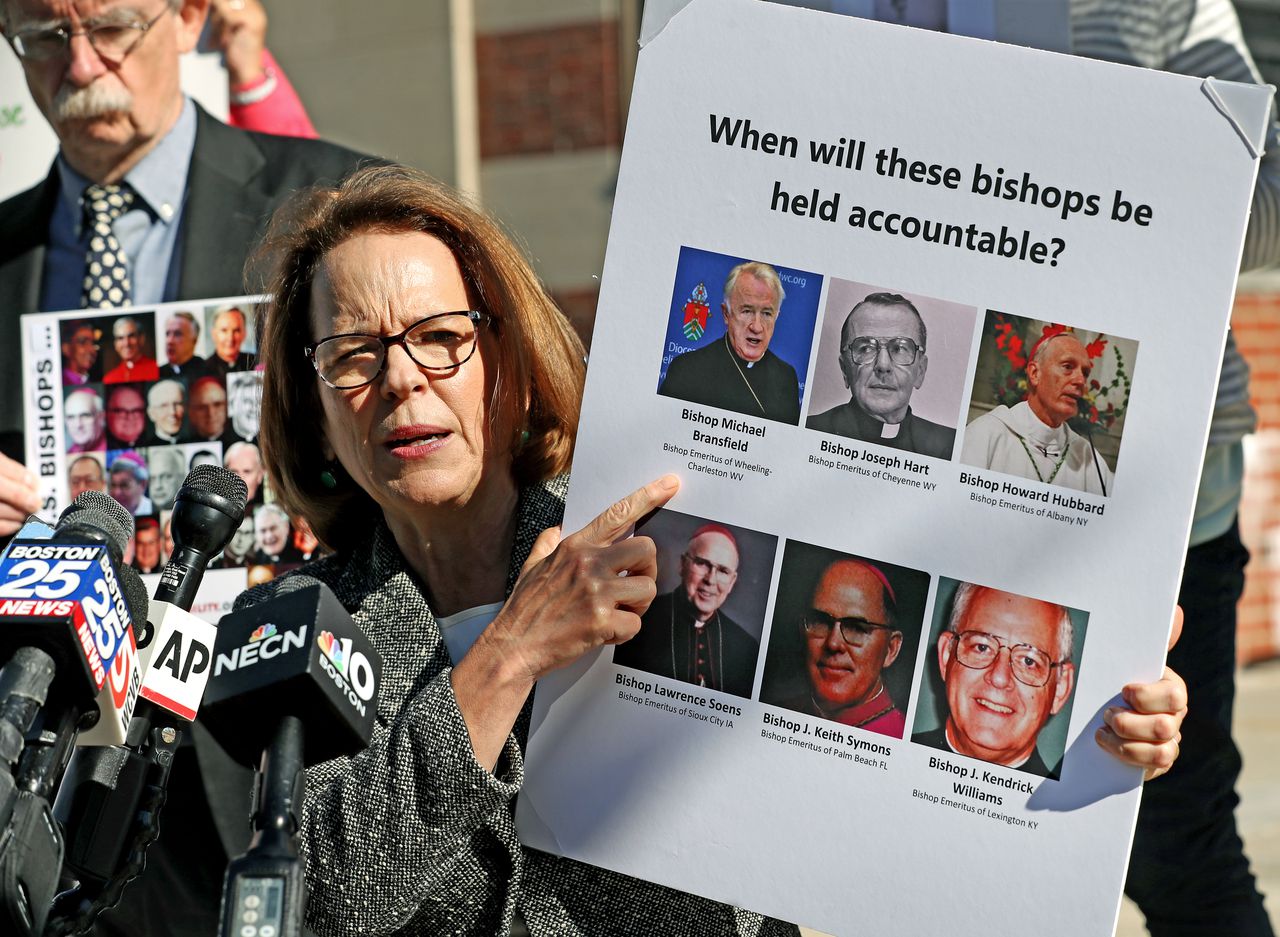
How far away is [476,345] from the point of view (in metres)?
2.02

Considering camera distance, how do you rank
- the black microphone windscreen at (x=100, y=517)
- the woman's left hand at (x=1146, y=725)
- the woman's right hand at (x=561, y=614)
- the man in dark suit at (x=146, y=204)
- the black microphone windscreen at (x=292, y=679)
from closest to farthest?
the black microphone windscreen at (x=292, y=679)
the black microphone windscreen at (x=100, y=517)
the woman's left hand at (x=1146, y=725)
the woman's right hand at (x=561, y=614)
the man in dark suit at (x=146, y=204)

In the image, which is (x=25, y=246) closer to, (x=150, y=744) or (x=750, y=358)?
(x=150, y=744)

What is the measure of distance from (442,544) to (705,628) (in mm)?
551

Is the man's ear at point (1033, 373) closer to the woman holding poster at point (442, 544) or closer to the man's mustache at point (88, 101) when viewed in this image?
the woman holding poster at point (442, 544)

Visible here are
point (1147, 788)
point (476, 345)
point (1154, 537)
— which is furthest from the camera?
point (1147, 788)

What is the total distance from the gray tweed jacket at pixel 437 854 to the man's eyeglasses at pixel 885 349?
0.65m

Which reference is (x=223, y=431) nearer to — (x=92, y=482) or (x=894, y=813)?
(x=92, y=482)

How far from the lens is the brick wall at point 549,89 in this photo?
8031 mm

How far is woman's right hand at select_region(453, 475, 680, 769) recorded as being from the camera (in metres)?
1.66

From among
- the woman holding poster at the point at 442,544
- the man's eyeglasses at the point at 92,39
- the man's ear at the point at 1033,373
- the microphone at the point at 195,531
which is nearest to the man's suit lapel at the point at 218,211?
the man's eyeglasses at the point at 92,39

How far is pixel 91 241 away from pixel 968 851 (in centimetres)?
221

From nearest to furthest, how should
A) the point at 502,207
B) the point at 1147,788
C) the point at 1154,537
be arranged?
the point at 1154,537 → the point at 1147,788 → the point at 502,207

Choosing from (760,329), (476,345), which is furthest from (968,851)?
(476,345)

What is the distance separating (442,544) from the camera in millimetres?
2080
